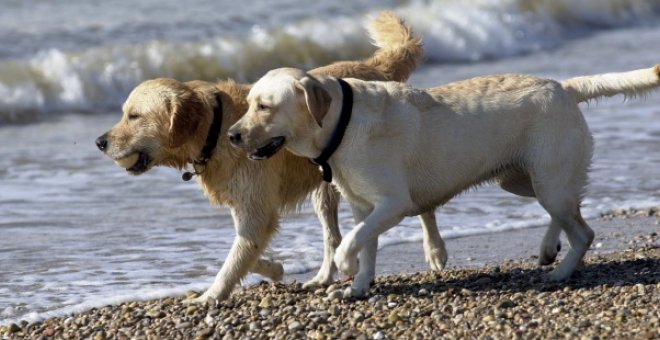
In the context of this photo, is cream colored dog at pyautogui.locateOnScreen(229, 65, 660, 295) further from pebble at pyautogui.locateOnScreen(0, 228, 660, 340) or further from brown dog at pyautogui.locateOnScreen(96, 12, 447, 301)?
brown dog at pyautogui.locateOnScreen(96, 12, 447, 301)

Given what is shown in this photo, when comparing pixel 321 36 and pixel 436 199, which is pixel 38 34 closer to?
pixel 321 36

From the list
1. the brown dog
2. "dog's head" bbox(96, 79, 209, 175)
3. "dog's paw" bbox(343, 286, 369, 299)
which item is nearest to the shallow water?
the brown dog

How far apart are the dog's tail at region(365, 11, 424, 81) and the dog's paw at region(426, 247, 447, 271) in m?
1.04

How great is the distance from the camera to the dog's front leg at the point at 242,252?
6207 mm

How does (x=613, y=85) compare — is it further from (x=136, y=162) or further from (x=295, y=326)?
(x=136, y=162)

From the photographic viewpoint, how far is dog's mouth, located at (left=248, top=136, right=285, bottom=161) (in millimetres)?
5742

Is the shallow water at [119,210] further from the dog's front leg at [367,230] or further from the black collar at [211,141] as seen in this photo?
the dog's front leg at [367,230]

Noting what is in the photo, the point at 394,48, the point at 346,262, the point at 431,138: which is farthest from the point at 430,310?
the point at 394,48

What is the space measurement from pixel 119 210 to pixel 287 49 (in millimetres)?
8974

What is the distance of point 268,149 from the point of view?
227 inches

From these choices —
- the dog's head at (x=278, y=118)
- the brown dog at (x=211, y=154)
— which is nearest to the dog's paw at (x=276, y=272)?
the brown dog at (x=211, y=154)

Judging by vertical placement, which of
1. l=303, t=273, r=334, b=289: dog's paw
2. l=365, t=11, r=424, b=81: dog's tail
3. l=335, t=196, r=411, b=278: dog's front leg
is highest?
l=365, t=11, r=424, b=81: dog's tail

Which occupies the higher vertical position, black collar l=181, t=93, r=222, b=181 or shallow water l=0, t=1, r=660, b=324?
black collar l=181, t=93, r=222, b=181

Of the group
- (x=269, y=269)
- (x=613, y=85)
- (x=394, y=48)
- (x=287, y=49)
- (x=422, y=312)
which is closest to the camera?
(x=422, y=312)
